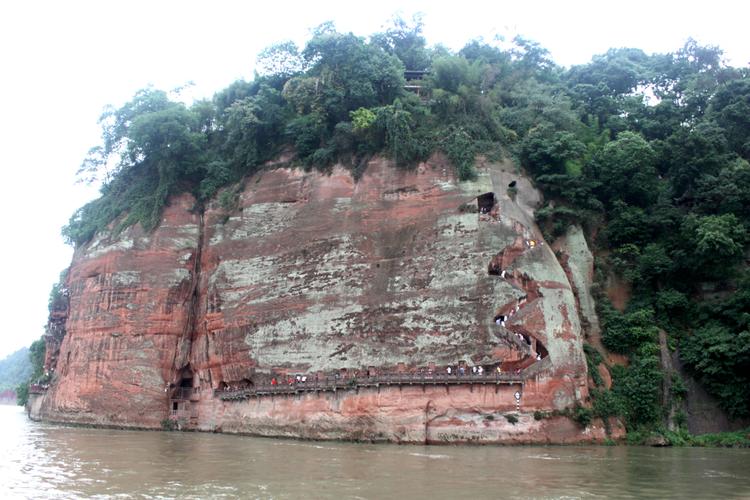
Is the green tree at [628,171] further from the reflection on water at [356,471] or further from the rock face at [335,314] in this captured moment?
the reflection on water at [356,471]

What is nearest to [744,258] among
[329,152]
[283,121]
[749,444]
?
[749,444]

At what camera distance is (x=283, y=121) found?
1545 inches

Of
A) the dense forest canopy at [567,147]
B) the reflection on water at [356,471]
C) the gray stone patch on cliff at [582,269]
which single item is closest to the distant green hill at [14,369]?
the dense forest canopy at [567,147]

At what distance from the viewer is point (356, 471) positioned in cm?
1864

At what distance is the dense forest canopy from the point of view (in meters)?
30.5

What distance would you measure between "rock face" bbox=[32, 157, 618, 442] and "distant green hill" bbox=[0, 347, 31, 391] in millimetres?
82012

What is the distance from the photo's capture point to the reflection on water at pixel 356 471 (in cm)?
1510

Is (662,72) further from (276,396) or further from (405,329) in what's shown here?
(276,396)

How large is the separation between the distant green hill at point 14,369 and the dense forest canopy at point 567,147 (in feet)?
272

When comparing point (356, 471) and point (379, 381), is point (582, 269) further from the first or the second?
point (356, 471)

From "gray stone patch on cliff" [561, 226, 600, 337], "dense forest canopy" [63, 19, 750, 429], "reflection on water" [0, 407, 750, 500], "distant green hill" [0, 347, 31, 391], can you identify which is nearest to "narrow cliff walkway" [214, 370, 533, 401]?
"reflection on water" [0, 407, 750, 500]

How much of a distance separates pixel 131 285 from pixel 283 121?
13.0 metres

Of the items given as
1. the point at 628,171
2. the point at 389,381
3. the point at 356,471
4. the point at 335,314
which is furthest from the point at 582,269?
the point at 356,471

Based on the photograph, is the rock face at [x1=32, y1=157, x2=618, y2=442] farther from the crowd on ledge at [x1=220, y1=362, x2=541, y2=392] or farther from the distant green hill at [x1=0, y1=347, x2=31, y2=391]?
the distant green hill at [x1=0, y1=347, x2=31, y2=391]
